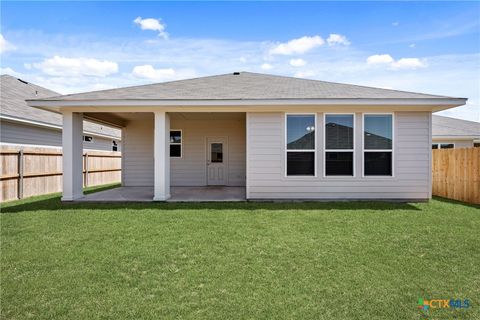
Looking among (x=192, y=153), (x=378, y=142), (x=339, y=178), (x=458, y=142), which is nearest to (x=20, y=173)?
(x=192, y=153)

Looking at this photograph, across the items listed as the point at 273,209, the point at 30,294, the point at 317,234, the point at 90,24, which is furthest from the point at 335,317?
the point at 90,24

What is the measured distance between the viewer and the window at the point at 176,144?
38.5ft

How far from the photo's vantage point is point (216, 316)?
2439mm

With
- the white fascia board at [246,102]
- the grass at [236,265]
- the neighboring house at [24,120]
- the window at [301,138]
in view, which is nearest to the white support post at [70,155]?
the white fascia board at [246,102]

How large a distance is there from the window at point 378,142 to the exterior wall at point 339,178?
141 millimetres

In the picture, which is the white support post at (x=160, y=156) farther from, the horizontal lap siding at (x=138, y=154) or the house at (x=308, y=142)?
the horizontal lap siding at (x=138, y=154)

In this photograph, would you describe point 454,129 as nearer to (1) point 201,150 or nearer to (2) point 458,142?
(2) point 458,142

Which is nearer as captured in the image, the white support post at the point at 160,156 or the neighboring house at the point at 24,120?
the white support post at the point at 160,156

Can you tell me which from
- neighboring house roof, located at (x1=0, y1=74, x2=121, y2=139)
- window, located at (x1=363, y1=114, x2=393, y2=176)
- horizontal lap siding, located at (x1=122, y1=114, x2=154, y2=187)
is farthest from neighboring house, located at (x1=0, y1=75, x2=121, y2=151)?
window, located at (x1=363, y1=114, x2=393, y2=176)

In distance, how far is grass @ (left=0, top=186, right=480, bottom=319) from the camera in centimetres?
259

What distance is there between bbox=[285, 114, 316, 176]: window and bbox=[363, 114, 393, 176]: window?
157 cm

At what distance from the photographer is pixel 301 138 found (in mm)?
7859

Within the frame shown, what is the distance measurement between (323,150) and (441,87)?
289 inches

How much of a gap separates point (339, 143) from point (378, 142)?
3.77 ft
